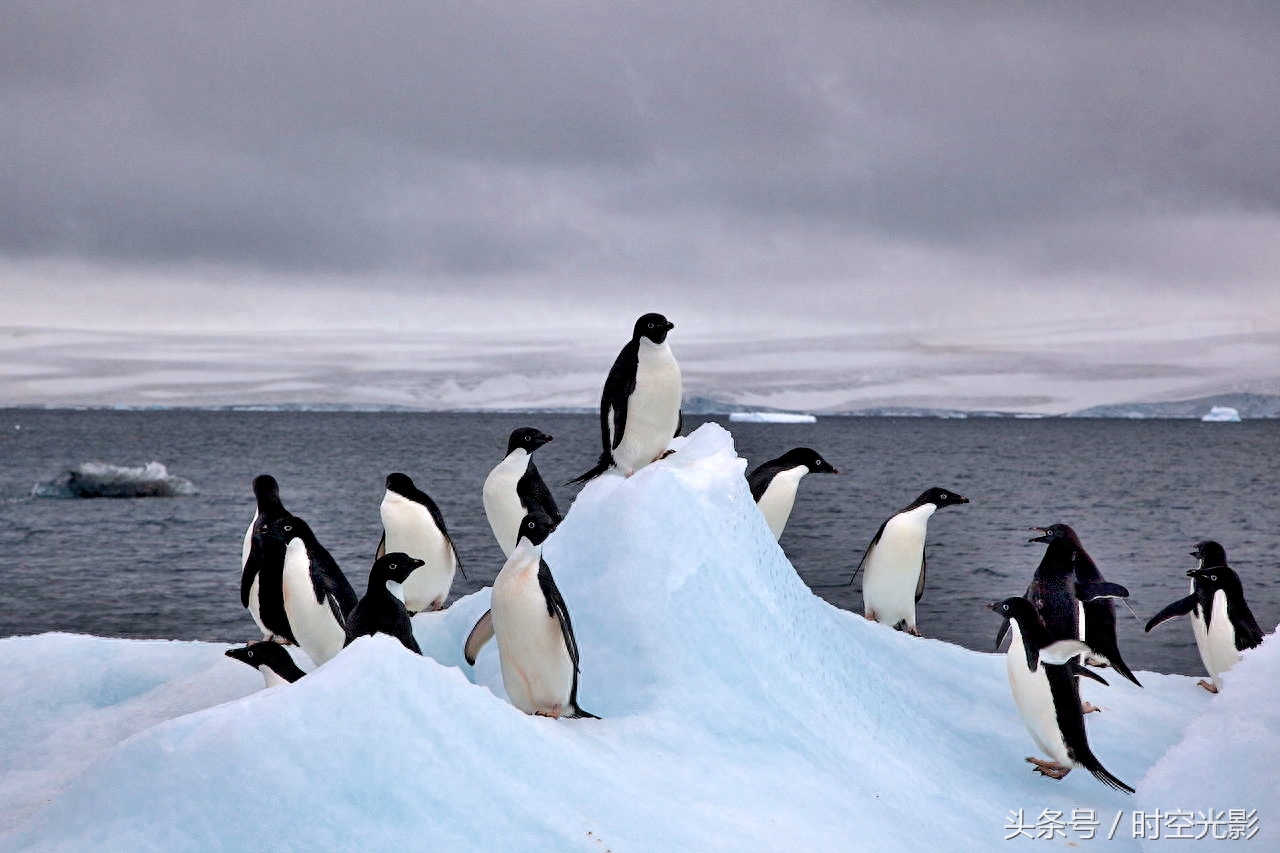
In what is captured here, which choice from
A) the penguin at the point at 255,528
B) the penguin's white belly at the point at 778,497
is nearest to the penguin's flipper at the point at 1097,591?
the penguin's white belly at the point at 778,497

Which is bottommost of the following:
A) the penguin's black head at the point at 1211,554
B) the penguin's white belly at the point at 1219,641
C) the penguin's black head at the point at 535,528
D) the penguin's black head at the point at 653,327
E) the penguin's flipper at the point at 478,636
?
the penguin's white belly at the point at 1219,641

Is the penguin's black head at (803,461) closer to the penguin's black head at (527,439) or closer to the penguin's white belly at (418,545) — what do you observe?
the penguin's black head at (527,439)

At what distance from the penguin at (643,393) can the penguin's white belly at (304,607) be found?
2.04 m

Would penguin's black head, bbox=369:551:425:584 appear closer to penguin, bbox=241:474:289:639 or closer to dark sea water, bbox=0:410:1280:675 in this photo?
penguin, bbox=241:474:289:639

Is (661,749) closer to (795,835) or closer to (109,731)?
(795,835)

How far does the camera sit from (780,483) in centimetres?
884

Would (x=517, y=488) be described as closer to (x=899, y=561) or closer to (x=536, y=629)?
(x=899, y=561)

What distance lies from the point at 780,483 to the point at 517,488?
7.15 feet

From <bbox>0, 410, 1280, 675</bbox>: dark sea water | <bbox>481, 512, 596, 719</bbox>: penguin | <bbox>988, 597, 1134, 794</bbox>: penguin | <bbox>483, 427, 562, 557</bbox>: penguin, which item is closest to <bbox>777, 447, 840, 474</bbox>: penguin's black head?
<bbox>483, 427, 562, 557</bbox>: penguin

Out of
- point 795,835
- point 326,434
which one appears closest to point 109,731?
point 795,835

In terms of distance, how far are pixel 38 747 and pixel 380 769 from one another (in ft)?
14.9

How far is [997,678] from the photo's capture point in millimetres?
7508

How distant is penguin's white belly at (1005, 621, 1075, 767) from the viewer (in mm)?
6016

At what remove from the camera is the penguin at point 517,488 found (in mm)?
8031
